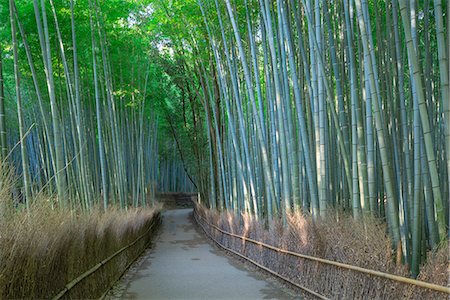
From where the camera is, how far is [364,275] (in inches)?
A: 137

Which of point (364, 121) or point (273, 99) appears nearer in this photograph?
point (364, 121)

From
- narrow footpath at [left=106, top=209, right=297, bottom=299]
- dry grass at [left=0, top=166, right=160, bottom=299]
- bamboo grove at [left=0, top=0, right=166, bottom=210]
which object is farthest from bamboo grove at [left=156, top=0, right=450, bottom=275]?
bamboo grove at [left=0, top=0, right=166, bottom=210]

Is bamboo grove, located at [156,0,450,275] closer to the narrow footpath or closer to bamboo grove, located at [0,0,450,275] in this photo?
bamboo grove, located at [0,0,450,275]

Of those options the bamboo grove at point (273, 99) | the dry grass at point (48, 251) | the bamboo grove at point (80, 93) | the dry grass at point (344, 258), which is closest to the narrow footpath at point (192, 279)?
the dry grass at point (344, 258)

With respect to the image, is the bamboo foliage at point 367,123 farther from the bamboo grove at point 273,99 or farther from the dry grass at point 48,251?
the dry grass at point 48,251

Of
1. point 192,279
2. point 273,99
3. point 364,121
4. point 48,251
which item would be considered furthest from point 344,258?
point 273,99

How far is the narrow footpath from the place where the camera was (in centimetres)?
491

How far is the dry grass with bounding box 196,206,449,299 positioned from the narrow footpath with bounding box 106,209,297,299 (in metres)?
0.35

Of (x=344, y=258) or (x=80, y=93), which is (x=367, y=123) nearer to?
(x=344, y=258)

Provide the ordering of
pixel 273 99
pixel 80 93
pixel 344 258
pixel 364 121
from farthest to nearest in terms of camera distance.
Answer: pixel 80 93 < pixel 273 99 < pixel 364 121 < pixel 344 258

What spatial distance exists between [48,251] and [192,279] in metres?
2.85

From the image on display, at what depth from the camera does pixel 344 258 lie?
395 centimetres

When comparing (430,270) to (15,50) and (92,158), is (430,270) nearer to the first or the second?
(15,50)

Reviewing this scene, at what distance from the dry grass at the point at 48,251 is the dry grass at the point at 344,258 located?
2.01 m
